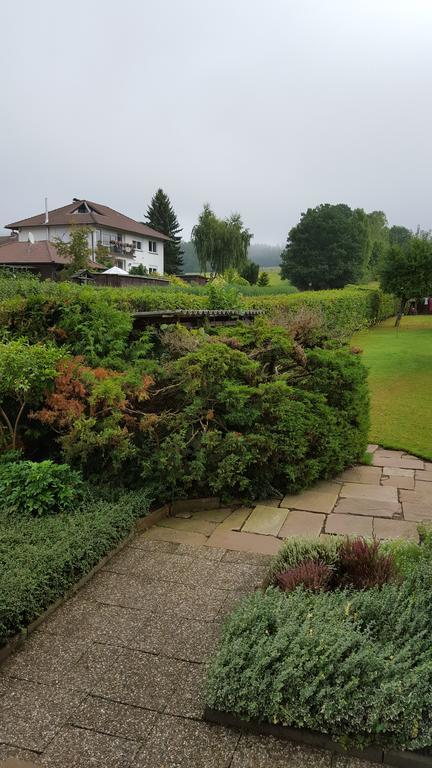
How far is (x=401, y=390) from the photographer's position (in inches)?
391

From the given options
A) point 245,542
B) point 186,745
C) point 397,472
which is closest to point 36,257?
point 397,472

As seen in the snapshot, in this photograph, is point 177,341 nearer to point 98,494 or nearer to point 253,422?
point 253,422

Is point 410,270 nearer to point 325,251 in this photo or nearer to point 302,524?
point 302,524

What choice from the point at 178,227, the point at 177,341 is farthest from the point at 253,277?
the point at 177,341

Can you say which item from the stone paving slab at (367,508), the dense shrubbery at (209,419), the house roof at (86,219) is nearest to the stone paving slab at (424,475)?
the dense shrubbery at (209,419)

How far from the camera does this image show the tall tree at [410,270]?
2231 centimetres

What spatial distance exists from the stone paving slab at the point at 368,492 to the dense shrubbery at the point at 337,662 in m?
2.00

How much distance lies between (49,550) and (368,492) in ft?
9.99

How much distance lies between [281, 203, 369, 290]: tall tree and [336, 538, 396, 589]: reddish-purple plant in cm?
4773

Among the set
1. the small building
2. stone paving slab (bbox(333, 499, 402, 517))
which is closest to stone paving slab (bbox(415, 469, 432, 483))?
stone paving slab (bbox(333, 499, 402, 517))

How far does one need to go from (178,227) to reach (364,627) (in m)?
56.8

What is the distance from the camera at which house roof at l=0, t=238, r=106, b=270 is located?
2829cm

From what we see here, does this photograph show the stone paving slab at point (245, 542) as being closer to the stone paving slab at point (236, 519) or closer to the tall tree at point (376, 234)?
the stone paving slab at point (236, 519)

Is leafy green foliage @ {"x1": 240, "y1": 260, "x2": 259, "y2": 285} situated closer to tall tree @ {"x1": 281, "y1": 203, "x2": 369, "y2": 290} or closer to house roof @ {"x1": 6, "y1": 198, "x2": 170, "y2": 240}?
tall tree @ {"x1": 281, "y1": 203, "x2": 369, "y2": 290}
